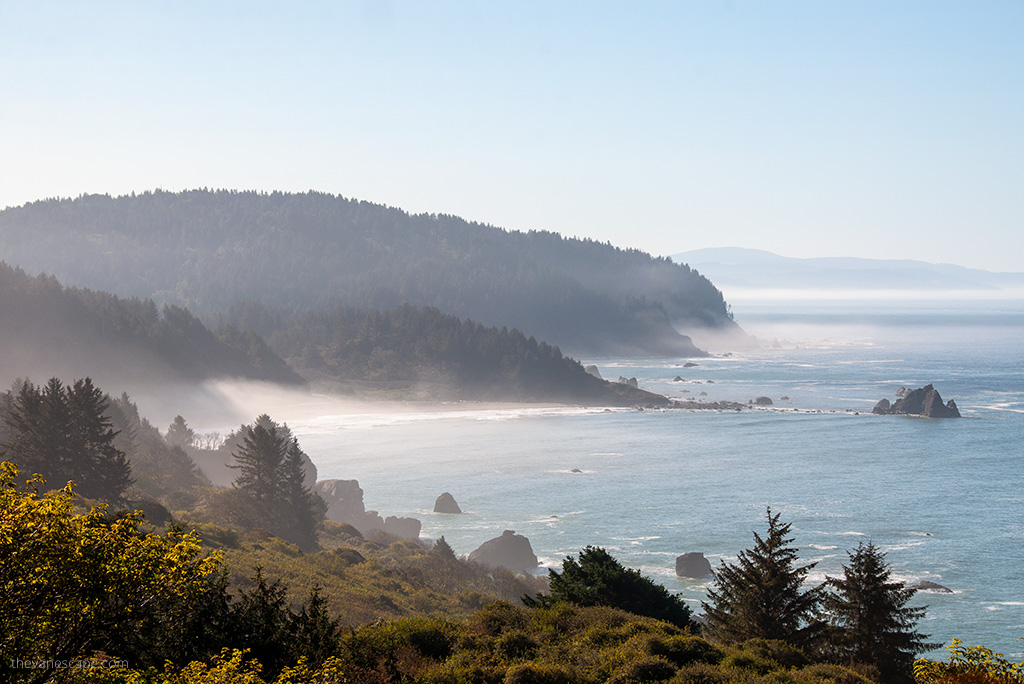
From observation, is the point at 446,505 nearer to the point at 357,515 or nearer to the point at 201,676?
the point at 357,515

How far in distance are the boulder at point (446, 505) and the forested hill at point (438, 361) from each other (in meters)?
79.6

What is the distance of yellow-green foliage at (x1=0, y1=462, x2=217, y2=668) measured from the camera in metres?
11.1

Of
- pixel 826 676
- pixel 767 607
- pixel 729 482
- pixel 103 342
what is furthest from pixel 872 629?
pixel 103 342

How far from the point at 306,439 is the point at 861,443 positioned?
7472cm

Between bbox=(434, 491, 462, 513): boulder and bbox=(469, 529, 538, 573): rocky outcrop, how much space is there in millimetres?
15864

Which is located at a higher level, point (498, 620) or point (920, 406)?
point (498, 620)

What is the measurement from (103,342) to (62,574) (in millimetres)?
145037

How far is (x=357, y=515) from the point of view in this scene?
67188 millimetres

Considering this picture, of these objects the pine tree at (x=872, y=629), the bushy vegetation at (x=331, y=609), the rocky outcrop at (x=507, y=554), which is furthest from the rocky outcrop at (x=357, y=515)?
the pine tree at (x=872, y=629)

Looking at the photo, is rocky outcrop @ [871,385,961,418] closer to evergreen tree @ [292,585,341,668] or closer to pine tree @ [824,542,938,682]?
pine tree @ [824,542,938,682]

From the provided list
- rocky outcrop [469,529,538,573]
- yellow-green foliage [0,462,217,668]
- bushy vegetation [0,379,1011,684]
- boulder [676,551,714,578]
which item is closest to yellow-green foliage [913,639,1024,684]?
bushy vegetation [0,379,1011,684]

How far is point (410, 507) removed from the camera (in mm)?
73312

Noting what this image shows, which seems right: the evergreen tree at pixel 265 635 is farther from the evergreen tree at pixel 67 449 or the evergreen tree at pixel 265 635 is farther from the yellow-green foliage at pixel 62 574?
the evergreen tree at pixel 67 449

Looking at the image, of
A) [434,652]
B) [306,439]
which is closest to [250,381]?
[306,439]
